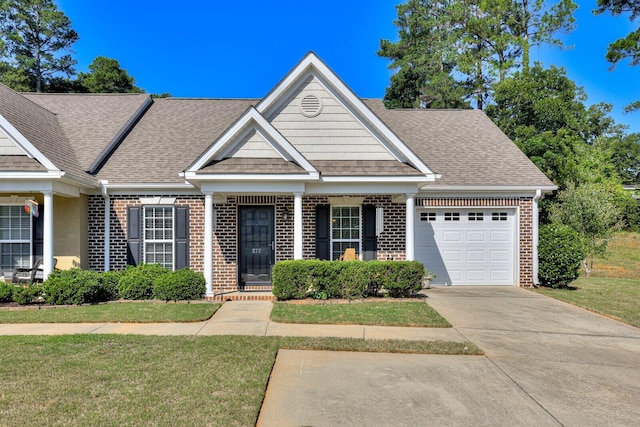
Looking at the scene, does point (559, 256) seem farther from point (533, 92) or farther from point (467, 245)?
point (533, 92)

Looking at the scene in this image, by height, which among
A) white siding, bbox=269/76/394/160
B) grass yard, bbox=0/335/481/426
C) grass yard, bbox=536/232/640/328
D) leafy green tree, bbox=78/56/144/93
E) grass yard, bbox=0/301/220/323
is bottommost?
grass yard, bbox=536/232/640/328

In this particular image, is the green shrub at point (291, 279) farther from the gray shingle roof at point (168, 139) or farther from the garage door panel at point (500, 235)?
the garage door panel at point (500, 235)

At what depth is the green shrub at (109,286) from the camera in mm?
9094

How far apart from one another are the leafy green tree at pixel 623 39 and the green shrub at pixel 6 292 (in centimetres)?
1893

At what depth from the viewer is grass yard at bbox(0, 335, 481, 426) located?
147 inches

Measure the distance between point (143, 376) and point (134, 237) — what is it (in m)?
6.83

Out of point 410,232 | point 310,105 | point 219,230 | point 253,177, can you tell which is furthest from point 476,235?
point 219,230

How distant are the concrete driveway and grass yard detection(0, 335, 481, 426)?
0.91 feet

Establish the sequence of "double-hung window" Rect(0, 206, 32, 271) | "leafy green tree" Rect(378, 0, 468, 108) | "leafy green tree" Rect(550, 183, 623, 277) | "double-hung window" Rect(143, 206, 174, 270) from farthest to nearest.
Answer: "leafy green tree" Rect(378, 0, 468, 108)
"leafy green tree" Rect(550, 183, 623, 277)
"double-hung window" Rect(143, 206, 174, 270)
"double-hung window" Rect(0, 206, 32, 271)

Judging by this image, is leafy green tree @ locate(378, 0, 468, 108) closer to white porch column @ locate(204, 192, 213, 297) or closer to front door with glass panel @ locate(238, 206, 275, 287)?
front door with glass panel @ locate(238, 206, 275, 287)

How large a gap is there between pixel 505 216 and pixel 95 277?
11182 millimetres

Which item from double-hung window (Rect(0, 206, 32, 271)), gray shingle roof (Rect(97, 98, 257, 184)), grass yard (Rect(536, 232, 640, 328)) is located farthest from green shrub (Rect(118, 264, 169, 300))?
grass yard (Rect(536, 232, 640, 328))

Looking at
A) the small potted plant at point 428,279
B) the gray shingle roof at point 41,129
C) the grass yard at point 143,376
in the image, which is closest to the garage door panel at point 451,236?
the small potted plant at point 428,279

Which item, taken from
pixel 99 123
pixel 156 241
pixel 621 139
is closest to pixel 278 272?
pixel 156 241
